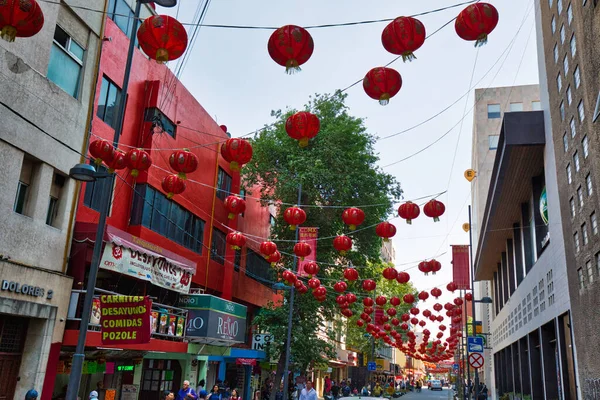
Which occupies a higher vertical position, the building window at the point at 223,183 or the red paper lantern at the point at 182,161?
the building window at the point at 223,183

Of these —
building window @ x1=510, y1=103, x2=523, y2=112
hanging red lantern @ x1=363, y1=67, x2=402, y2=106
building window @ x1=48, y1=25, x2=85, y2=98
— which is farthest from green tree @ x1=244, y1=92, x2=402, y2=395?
building window @ x1=510, y1=103, x2=523, y2=112

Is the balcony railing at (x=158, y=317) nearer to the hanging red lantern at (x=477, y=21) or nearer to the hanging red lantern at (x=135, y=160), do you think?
the hanging red lantern at (x=135, y=160)

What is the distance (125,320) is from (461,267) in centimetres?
2293

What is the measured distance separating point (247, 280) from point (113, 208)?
13696 mm

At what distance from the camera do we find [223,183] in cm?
2766

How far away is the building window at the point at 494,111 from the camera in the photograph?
55.6 metres

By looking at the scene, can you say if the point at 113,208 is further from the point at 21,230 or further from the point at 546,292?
the point at 546,292

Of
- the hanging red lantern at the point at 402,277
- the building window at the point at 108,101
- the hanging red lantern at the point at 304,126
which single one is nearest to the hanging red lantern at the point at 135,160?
the building window at the point at 108,101

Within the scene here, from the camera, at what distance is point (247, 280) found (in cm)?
3062

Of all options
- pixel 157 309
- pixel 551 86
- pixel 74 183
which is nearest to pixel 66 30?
pixel 74 183

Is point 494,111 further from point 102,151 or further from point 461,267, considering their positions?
point 102,151

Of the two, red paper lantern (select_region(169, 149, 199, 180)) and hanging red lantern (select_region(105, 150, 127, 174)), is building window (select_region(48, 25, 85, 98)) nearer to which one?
hanging red lantern (select_region(105, 150, 127, 174))

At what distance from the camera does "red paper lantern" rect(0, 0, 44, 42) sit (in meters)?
7.66

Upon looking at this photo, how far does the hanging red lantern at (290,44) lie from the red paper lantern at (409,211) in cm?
852
